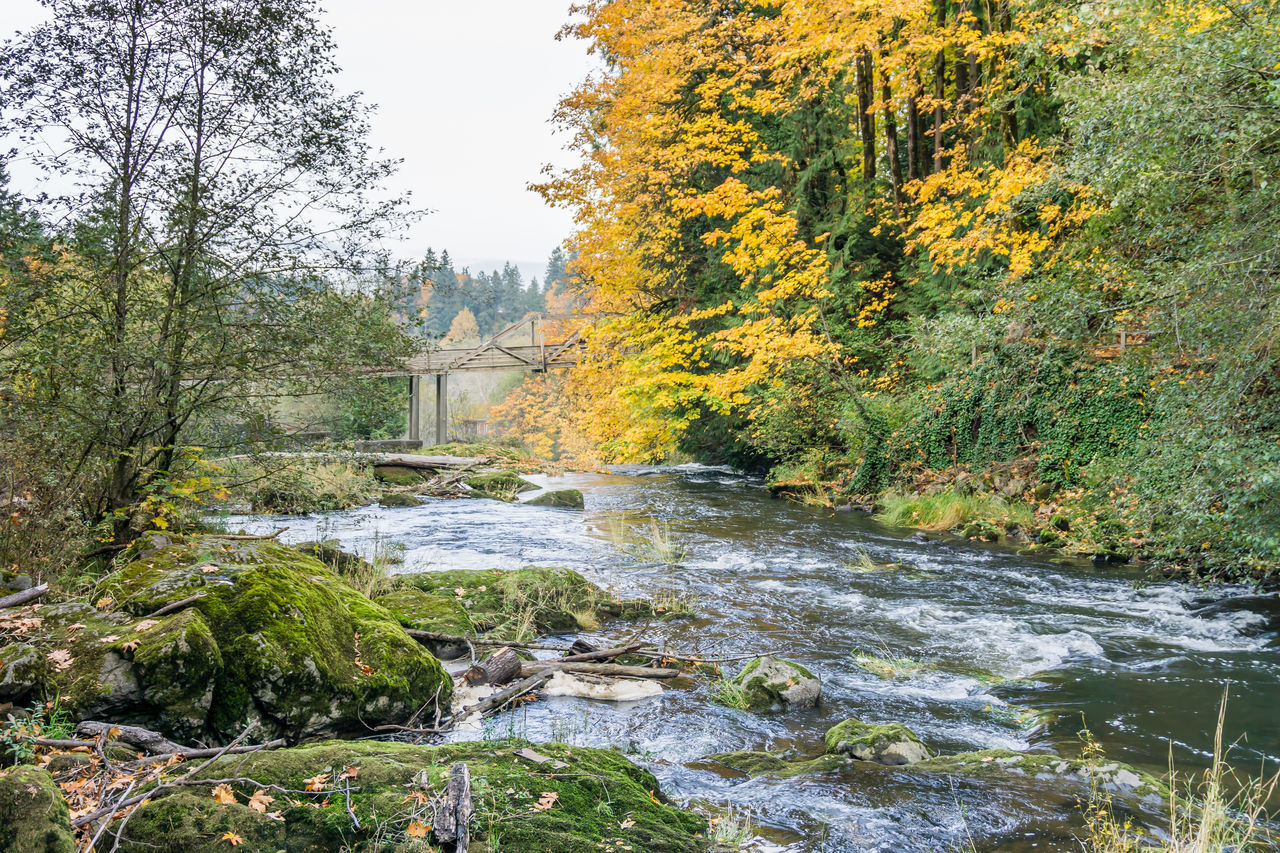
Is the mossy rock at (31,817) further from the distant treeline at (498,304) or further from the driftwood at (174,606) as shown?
the distant treeline at (498,304)

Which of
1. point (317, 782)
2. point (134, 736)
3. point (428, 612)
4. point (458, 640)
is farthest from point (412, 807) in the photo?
point (428, 612)

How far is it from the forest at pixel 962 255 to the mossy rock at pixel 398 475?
4976mm

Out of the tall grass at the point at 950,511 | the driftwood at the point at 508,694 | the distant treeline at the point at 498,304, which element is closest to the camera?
the driftwood at the point at 508,694

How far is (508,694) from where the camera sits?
4754 millimetres

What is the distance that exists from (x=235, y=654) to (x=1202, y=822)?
4.19 meters

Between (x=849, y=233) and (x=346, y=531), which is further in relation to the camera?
(x=849, y=233)

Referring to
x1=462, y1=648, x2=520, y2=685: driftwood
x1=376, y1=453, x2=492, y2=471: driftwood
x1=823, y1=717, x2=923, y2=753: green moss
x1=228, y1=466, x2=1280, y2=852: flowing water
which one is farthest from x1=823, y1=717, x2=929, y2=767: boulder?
x1=376, y1=453, x2=492, y2=471: driftwood

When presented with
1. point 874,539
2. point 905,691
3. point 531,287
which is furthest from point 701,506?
point 531,287

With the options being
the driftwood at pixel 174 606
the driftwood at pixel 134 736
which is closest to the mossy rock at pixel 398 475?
the driftwood at pixel 174 606

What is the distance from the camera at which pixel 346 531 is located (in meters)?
11.2

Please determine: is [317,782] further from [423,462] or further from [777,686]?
[423,462]

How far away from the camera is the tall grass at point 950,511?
11.4 metres

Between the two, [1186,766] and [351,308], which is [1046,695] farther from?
[351,308]

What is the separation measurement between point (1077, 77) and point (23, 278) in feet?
Result: 33.3
